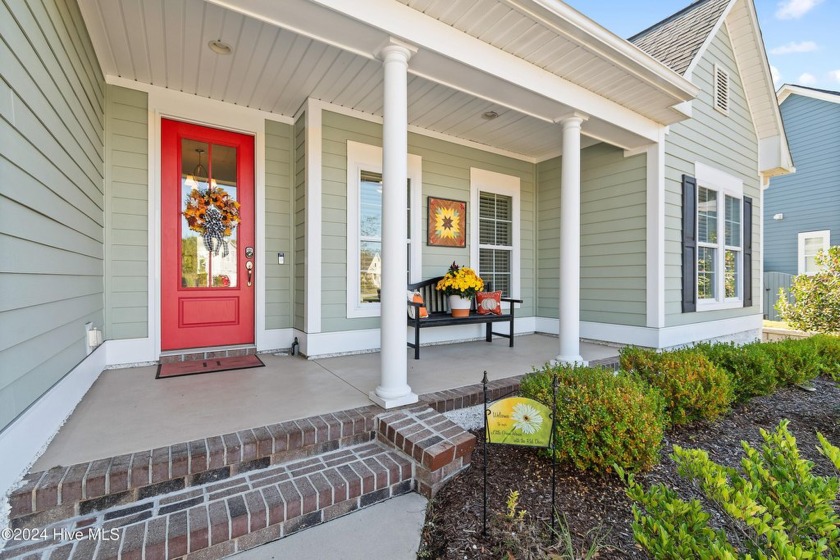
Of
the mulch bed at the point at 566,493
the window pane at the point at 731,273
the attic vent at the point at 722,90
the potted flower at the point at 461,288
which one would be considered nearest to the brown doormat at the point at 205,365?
the potted flower at the point at 461,288

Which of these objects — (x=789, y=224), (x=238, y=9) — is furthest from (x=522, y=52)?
(x=789, y=224)

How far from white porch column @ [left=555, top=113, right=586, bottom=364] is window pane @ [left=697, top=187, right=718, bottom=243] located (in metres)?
2.57

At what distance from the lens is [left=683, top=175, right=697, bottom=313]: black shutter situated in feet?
16.1

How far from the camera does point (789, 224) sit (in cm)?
927

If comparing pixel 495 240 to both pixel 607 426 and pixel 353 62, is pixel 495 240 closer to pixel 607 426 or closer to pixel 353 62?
pixel 353 62

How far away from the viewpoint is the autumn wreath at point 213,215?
378cm

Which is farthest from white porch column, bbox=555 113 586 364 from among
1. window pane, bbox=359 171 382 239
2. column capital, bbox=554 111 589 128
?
window pane, bbox=359 171 382 239

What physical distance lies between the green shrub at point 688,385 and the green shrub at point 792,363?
1155mm

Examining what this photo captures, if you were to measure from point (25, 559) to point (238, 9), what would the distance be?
112 inches

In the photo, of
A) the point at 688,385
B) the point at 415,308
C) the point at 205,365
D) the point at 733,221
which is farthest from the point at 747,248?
the point at 205,365

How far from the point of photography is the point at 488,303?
187 inches

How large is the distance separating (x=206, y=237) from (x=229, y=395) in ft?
5.94

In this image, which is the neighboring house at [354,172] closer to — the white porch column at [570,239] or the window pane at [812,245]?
the white porch column at [570,239]

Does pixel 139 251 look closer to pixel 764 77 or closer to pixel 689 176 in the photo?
pixel 689 176
